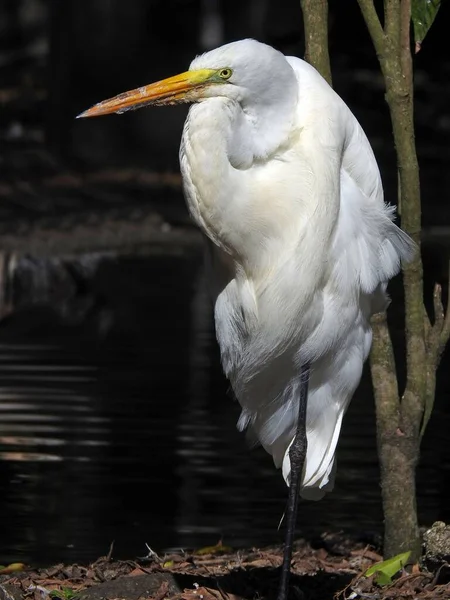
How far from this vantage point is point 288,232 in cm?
427

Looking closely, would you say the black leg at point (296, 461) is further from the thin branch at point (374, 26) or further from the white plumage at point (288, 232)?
the thin branch at point (374, 26)

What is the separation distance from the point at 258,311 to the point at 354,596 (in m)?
0.98

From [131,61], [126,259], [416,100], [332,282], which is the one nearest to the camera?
[332,282]

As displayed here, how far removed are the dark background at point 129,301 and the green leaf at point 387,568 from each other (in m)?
0.63

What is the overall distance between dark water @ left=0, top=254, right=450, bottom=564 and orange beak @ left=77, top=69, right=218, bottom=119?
1.92 metres

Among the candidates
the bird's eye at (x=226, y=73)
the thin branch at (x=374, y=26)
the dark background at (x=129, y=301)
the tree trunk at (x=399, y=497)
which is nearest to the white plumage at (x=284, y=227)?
the bird's eye at (x=226, y=73)

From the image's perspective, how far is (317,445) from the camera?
471 centimetres

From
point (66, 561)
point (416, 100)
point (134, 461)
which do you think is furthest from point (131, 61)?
point (66, 561)

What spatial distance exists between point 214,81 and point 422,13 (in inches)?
46.0

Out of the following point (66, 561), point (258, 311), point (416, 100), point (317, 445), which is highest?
point (416, 100)

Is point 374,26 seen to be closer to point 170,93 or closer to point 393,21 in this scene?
point 393,21

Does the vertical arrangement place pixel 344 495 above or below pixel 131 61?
below

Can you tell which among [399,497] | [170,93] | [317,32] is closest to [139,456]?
[399,497]

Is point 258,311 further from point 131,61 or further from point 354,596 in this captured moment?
point 131,61
